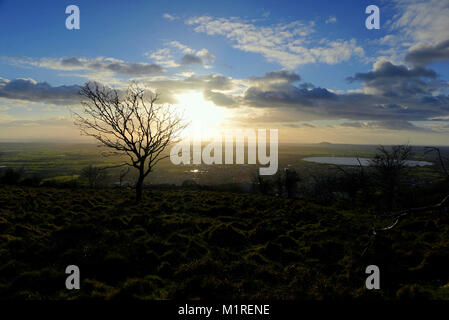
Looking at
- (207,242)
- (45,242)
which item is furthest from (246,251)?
(45,242)

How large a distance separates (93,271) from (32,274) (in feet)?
5.50

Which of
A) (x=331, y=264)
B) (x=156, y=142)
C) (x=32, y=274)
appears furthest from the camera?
(x=156, y=142)

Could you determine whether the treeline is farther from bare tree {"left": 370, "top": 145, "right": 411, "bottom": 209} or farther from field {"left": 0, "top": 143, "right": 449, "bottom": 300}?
field {"left": 0, "top": 143, "right": 449, "bottom": 300}

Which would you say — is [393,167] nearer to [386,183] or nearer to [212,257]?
[386,183]

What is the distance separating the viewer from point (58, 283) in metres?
6.78

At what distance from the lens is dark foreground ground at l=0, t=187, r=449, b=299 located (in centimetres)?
674

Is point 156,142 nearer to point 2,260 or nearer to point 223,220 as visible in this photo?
point 223,220

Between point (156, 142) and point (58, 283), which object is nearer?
point (58, 283)

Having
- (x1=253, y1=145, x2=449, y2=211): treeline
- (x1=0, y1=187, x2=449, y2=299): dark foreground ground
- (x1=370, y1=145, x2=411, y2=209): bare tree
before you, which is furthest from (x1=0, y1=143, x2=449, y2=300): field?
(x1=370, y1=145, x2=411, y2=209): bare tree

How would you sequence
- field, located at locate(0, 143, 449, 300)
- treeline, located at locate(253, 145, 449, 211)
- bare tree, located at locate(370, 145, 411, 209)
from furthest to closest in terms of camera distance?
1. bare tree, located at locate(370, 145, 411, 209)
2. field, located at locate(0, 143, 449, 300)
3. treeline, located at locate(253, 145, 449, 211)

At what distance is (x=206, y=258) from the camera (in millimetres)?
8727

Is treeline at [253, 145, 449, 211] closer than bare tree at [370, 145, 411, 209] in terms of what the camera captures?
Yes

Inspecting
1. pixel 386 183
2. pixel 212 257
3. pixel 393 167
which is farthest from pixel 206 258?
pixel 393 167

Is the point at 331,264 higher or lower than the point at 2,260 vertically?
lower
